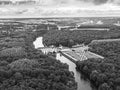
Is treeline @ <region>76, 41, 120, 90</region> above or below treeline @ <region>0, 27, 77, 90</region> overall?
below

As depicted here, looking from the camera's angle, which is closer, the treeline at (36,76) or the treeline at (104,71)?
the treeline at (36,76)

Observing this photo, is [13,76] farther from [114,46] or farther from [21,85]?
[114,46]

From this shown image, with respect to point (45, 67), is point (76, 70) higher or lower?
lower

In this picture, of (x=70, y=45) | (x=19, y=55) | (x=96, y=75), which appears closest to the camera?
(x=96, y=75)

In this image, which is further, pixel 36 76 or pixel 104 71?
pixel 104 71

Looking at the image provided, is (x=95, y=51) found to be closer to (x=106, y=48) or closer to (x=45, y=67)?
(x=106, y=48)

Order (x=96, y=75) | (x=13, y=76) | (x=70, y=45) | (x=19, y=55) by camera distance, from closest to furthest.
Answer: (x=13, y=76) → (x=96, y=75) → (x=19, y=55) → (x=70, y=45)

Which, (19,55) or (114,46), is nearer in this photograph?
(19,55)

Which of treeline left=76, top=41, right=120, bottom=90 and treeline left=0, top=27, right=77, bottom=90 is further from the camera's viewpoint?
treeline left=76, top=41, right=120, bottom=90

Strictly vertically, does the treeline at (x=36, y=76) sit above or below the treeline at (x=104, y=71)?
above

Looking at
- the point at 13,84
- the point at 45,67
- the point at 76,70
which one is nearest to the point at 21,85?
the point at 13,84
